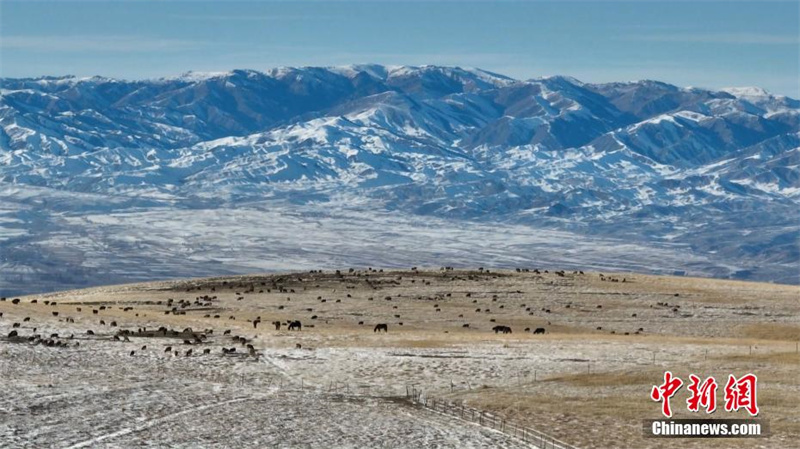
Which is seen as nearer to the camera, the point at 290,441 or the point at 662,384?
the point at 290,441

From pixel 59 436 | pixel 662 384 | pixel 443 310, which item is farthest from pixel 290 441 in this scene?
pixel 443 310

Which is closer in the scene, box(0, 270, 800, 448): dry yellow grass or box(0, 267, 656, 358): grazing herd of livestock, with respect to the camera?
box(0, 270, 800, 448): dry yellow grass

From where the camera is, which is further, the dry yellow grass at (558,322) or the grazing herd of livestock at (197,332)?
the grazing herd of livestock at (197,332)

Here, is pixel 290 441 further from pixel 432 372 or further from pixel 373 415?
pixel 432 372

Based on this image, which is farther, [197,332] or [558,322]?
[558,322]

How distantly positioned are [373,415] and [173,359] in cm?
1571

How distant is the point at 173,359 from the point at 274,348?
7.58 metres

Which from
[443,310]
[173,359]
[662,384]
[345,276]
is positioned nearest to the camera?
[662,384]

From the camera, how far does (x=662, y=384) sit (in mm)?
54594

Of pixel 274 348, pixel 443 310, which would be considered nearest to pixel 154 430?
pixel 274 348

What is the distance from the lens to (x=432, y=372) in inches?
2255

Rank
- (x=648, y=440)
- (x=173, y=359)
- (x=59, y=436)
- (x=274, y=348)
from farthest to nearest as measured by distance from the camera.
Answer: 1. (x=274, y=348)
2. (x=173, y=359)
3. (x=648, y=440)
4. (x=59, y=436)

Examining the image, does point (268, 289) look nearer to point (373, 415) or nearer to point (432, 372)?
point (432, 372)

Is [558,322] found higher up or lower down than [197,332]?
lower down
